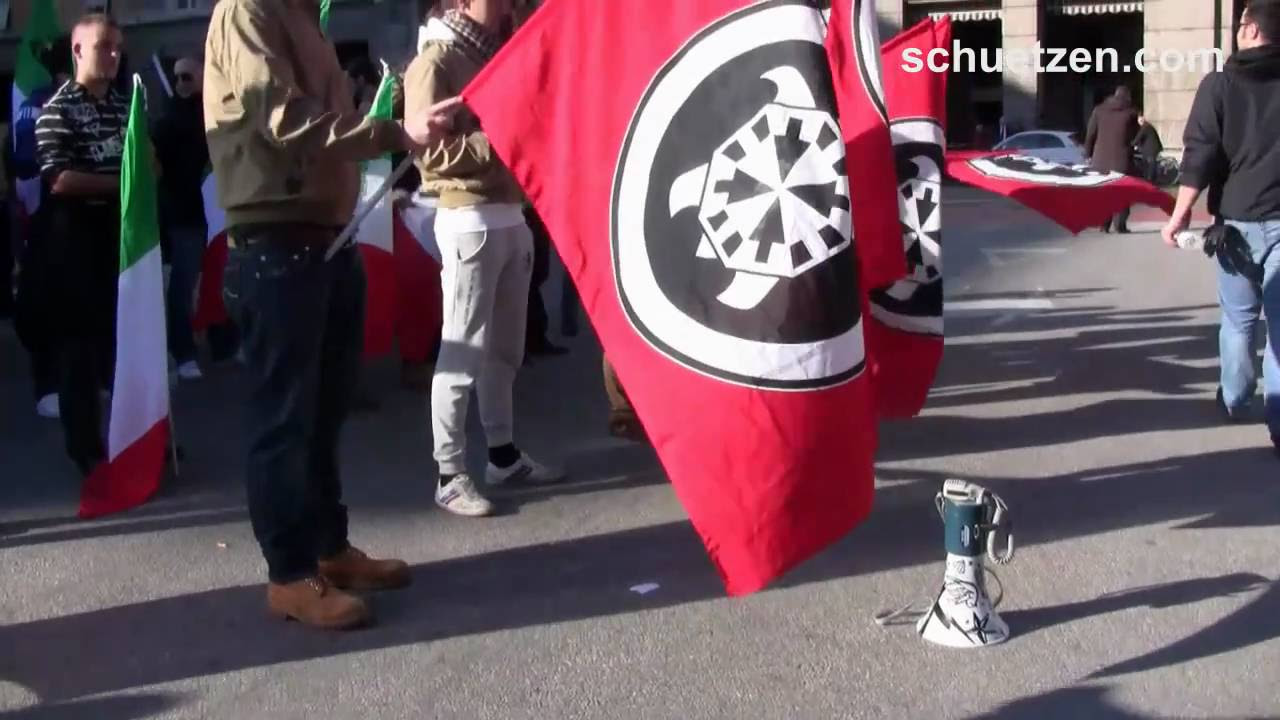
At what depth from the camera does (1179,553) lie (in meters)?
4.99

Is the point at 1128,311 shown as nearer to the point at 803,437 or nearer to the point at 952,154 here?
the point at 952,154

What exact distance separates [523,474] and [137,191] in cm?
183

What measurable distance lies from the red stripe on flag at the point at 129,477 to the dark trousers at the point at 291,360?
1626mm

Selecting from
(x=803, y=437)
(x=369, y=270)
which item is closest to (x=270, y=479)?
(x=803, y=437)

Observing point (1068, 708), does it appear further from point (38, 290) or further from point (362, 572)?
point (38, 290)

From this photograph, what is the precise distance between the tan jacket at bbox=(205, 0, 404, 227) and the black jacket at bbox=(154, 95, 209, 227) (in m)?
4.09

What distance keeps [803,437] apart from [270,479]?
1.55 m

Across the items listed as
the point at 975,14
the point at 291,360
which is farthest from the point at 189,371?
the point at 975,14

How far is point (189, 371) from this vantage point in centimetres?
856

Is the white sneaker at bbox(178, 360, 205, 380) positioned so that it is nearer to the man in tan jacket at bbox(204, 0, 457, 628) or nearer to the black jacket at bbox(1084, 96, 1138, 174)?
the man in tan jacket at bbox(204, 0, 457, 628)

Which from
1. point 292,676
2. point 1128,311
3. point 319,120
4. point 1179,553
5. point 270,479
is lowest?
point 1128,311

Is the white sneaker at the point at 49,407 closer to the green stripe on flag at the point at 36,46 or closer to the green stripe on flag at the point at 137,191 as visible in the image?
the green stripe on flag at the point at 36,46

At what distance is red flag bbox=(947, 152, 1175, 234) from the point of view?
6992mm

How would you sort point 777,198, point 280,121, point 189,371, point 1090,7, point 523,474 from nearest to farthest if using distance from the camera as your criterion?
point 777,198 < point 280,121 < point 523,474 < point 189,371 < point 1090,7
